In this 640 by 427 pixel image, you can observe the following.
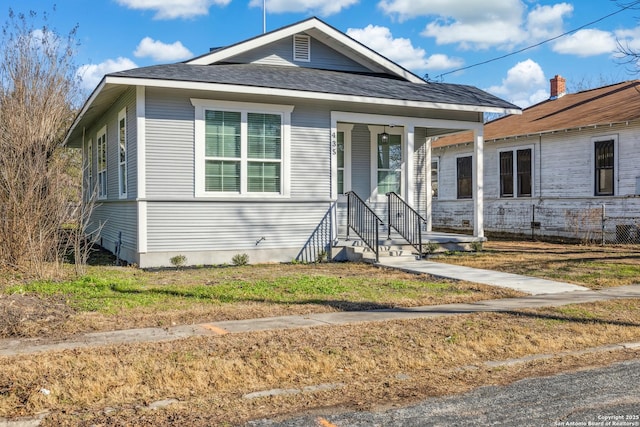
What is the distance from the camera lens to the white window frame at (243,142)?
12094 mm

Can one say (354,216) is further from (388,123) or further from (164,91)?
(164,91)

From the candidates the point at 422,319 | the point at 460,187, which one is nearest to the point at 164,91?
the point at 422,319

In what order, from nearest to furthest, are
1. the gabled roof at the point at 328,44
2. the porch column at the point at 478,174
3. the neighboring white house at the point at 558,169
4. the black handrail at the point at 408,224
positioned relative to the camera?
the black handrail at the point at 408,224 < the gabled roof at the point at 328,44 < the porch column at the point at 478,174 < the neighboring white house at the point at 558,169

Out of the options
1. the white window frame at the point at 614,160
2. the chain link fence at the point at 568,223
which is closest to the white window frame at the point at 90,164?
the chain link fence at the point at 568,223

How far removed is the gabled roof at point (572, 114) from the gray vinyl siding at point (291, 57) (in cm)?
784

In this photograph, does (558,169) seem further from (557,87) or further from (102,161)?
(102,161)

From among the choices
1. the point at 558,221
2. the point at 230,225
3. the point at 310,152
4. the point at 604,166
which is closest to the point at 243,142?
the point at 310,152

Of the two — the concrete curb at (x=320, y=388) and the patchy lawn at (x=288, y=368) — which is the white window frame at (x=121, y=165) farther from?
the concrete curb at (x=320, y=388)

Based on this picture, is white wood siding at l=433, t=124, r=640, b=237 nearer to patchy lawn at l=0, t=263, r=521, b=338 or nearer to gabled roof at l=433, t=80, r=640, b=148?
gabled roof at l=433, t=80, r=640, b=148

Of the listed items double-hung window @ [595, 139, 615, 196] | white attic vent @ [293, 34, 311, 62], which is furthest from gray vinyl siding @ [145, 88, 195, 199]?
double-hung window @ [595, 139, 615, 196]

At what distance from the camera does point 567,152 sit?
1933 cm

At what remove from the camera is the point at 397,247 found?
13.5 metres

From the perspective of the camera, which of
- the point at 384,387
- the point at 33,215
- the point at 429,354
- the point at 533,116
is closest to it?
the point at 384,387

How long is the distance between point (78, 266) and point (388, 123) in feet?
25.1
